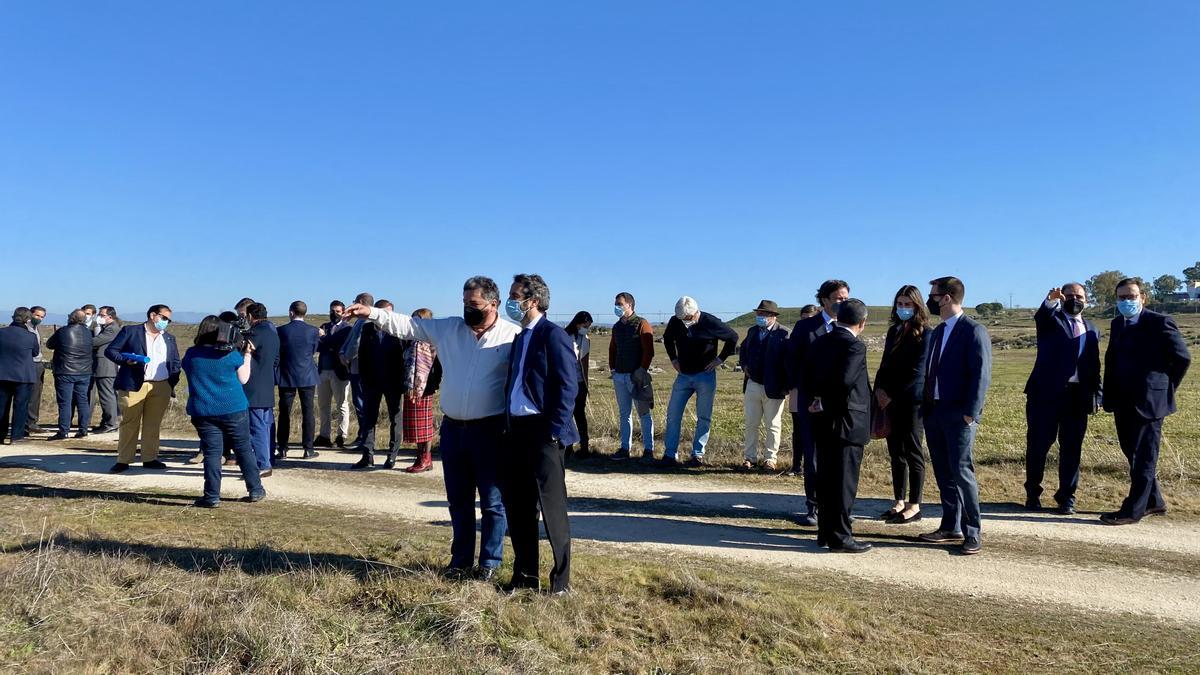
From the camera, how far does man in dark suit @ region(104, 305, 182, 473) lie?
9.52 meters

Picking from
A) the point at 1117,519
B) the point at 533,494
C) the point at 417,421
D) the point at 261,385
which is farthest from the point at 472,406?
the point at 1117,519

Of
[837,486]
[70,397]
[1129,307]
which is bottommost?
[837,486]

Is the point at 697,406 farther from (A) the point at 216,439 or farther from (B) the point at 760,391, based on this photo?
(A) the point at 216,439

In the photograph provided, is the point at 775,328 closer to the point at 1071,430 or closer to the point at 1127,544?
the point at 1071,430

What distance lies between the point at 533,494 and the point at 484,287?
1418mm

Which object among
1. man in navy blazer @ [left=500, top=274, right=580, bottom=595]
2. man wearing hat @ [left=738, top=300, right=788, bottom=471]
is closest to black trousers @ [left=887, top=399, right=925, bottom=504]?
man wearing hat @ [left=738, top=300, right=788, bottom=471]

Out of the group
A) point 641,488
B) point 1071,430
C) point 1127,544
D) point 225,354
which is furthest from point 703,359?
point 225,354

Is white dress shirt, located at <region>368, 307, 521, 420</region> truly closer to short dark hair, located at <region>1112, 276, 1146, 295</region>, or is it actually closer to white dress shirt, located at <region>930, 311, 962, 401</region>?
white dress shirt, located at <region>930, 311, 962, 401</region>

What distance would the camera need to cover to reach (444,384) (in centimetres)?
527

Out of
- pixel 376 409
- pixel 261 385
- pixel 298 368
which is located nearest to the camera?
pixel 261 385

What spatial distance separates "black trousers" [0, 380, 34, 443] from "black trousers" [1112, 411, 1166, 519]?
14.4 metres

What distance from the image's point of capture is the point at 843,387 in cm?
631

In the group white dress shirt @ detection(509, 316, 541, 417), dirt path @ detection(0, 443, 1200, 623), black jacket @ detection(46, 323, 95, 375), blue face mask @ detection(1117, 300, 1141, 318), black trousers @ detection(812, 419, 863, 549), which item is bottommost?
dirt path @ detection(0, 443, 1200, 623)

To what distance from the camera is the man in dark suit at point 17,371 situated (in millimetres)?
11648
